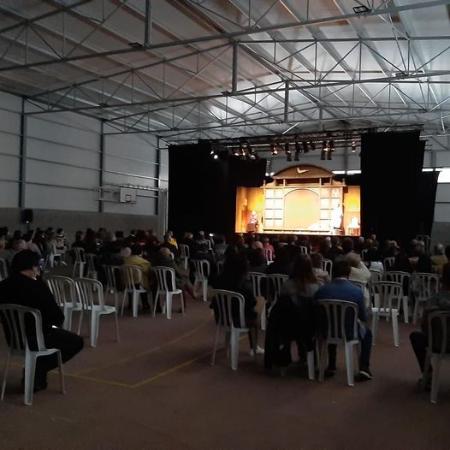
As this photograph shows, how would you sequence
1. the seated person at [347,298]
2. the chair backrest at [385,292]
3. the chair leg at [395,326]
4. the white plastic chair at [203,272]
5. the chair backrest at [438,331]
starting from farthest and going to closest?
the white plastic chair at [203,272] → the chair backrest at [385,292] → the chair leg at [395,326] → the seated person at [347,298] → the chair backrest at [438,331]

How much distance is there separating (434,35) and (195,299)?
23.2 feet

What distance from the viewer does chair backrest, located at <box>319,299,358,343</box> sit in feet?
13.9

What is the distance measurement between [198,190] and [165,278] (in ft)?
35.0

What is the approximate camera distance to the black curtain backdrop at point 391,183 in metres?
14.4

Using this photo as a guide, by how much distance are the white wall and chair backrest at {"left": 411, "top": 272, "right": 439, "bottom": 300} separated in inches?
449

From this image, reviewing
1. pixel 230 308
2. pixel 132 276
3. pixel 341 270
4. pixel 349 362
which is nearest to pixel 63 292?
pixel 132 276

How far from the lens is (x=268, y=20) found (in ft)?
33.3

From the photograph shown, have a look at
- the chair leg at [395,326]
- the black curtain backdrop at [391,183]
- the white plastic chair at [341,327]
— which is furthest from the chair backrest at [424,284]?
the black curtain backdrop at [391,183]

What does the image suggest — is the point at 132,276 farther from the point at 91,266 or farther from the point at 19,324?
the point at 19,324

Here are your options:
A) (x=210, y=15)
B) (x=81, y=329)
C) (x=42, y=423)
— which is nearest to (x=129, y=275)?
(x=81, y=329)

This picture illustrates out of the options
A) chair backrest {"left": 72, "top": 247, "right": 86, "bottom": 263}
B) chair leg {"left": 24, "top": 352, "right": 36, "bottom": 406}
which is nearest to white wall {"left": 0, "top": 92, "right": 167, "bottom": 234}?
chair backrest {"left": 72, "top": 247, "right": 86, "bottom": 263}

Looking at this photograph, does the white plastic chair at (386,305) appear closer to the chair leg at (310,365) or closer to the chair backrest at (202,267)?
the chair leg at (310,365)

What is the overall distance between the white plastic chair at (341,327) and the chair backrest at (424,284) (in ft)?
10.1

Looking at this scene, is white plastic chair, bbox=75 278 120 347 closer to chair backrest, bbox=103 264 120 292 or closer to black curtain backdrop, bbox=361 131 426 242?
chair backrest, bbox=103 264 120 292
